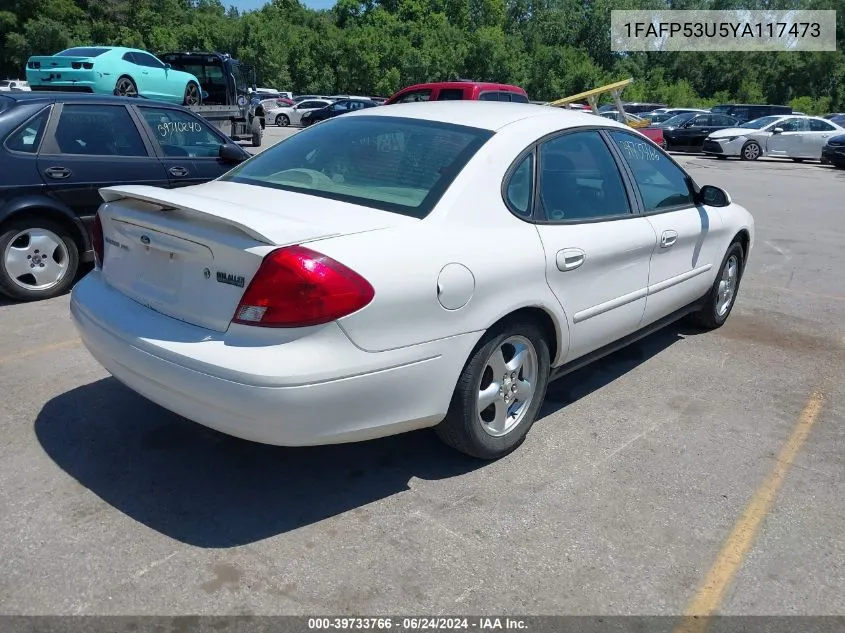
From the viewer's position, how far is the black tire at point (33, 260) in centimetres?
566

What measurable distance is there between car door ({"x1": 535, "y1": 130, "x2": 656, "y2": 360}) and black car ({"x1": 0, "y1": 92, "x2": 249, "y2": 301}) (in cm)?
305

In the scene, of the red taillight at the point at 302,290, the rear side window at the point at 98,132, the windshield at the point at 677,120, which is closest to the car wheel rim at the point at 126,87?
the rear side window at the point at 98,132

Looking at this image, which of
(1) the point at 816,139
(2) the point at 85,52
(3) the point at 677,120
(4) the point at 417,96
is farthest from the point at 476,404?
(3) the point at 677,120

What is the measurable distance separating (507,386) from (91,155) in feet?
14.1

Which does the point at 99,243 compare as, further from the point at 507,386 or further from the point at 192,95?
the point at 192,95

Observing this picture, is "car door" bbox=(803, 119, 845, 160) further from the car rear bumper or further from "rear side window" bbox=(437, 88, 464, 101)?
the car rear bumper

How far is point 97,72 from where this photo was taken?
48.6 feet

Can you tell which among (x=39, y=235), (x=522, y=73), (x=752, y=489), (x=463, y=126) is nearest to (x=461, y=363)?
(x=463, y=126)

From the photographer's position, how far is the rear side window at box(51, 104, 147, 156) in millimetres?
6047

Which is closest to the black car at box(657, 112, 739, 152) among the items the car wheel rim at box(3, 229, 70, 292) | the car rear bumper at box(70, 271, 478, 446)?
the car wheel rim at box(3, 229, 70, 292)

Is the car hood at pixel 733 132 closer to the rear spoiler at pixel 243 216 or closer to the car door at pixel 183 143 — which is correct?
the car door at pixel 183 143

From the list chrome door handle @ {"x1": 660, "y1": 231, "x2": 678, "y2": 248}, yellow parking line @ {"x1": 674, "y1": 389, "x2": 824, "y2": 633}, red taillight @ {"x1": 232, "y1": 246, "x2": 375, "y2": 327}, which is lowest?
yellow parking line @ {"x1": 674, "y1": 389, "x2": 824, "y2": 633}

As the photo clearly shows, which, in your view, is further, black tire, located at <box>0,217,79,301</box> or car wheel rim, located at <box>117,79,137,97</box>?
car wheel rim, located at <box>117,79,137,97</box>

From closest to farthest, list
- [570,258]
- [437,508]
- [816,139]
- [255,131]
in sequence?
[437,508]
[570,258]
[255,131]
[816,139]
